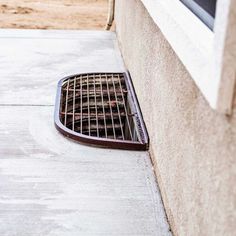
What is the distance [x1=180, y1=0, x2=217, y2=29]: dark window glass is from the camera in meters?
1.68

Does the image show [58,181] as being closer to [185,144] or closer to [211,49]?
[185,144]

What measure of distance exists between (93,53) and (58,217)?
99.2 inches

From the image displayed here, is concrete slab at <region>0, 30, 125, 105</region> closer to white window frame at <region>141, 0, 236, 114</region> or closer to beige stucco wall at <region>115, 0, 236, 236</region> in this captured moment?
beige stucco wall at <region>115, 0, 236, 236</region>

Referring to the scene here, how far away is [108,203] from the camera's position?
7.16ft

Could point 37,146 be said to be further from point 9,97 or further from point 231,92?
point 231,92

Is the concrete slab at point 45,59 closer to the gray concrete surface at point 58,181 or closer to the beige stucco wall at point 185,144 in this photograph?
the gray concrete surface at point 58,181

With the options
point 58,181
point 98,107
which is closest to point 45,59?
point 98,107

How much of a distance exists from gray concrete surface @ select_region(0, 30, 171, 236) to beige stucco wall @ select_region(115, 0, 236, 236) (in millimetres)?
124

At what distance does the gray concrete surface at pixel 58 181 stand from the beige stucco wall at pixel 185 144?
12 cm


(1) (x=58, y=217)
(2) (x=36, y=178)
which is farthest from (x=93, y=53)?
(1) (x=58, y=217)

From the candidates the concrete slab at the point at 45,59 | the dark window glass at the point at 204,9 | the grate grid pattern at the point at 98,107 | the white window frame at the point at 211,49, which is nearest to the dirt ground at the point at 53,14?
the concrete slab at the point at 45,59

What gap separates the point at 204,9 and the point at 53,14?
588cm

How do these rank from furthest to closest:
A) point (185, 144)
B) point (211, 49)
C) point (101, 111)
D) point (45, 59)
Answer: point (45, 59) < point (101, 111) < point (185, 144) < point (211, 49)

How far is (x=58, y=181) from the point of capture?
7.70ft
